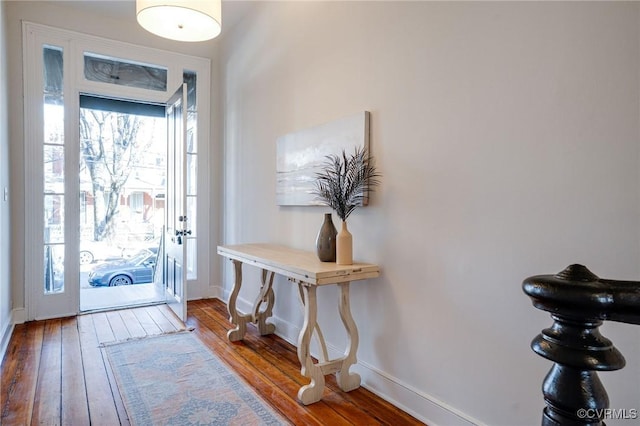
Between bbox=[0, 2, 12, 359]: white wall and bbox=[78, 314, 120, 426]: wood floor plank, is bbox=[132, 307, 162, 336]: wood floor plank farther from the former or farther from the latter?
bbox=[0, 2, 12, 359]: white wall

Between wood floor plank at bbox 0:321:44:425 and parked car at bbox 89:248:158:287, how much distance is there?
2188 millimetres

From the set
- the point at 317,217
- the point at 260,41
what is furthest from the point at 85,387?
the point at 260,41

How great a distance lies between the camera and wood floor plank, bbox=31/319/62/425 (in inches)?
79.6

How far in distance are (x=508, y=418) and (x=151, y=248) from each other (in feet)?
18.4

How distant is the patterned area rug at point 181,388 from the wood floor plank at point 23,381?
453 millimetres

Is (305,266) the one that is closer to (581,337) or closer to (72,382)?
(72,382)

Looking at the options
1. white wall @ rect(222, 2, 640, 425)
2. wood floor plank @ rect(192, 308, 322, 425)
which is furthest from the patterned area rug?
white wall @ rect(222, 2, 640, 425)

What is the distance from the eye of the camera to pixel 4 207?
125 inches

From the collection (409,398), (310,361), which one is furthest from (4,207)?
(409,398)

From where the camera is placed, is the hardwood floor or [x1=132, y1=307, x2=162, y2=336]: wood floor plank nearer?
the hardwood floor

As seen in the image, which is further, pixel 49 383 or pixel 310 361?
pixel 49 383

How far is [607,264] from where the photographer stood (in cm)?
133

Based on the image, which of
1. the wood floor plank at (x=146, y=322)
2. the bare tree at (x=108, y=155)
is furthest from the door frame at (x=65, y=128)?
the bare tree at (x=108, y=155)

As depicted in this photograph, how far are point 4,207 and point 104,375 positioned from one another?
5.90ft
